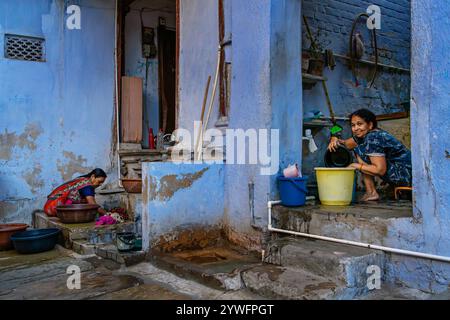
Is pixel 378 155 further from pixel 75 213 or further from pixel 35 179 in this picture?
pixel 35 179

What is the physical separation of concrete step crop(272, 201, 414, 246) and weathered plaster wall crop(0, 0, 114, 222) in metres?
4.25

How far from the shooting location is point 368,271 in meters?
3.29

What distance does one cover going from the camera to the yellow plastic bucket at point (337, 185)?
4.23 metres

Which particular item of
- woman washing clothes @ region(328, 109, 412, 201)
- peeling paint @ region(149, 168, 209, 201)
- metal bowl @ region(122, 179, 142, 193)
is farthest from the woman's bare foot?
metal bowl @ region(122, 179, 142, 193)

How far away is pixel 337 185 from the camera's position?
4.28 meters

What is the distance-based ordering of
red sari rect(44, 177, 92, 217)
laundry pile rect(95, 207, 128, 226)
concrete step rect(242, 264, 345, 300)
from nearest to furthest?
concrete step rect(242, 264, 345, 300) → laundry pile rect(95, 207, 128, 226) → red sari rect(44, 177, 92, 217)

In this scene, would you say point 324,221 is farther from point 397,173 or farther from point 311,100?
point 311,100

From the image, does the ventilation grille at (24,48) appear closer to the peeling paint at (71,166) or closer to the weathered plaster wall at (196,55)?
the peeling paint at (71,166)

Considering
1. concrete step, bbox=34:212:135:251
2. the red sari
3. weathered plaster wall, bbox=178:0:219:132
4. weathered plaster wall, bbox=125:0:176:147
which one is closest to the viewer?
concrete step, bbox=34:212:135:251

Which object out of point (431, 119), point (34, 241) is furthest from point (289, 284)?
point (34, 241)

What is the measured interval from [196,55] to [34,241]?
336cm

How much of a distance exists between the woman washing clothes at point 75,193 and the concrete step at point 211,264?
7.37ft

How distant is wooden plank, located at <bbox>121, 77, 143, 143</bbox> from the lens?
295 inches

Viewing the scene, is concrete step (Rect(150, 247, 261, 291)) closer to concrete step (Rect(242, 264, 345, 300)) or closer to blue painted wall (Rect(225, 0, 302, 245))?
concrete step (Rect(242, 264, 345, 300))
